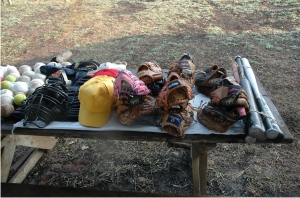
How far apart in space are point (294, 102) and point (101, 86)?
2.51 meters

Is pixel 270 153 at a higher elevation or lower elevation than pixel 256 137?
lower

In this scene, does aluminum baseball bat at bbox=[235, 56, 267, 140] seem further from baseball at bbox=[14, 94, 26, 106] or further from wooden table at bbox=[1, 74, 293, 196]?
baseball at bbox=[14, 94, 26, 106]

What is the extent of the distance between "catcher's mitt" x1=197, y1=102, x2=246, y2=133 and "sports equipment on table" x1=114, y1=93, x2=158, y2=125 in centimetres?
33

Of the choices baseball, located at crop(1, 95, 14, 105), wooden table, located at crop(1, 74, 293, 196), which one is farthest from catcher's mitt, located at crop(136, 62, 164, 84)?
baseball, located at crop(1, 95, 14, 105)

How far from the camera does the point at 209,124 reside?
1.62 metres

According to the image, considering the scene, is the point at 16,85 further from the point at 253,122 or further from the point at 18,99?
the point at 253,122

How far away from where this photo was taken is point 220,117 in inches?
62.0

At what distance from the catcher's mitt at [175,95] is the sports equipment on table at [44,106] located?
68 cm

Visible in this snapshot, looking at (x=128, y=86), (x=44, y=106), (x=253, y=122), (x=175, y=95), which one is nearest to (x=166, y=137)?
(x=175, y=95)

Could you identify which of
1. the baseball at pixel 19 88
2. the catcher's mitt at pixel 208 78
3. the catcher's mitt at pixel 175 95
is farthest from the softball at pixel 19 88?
the catcher's mitt at pixel 208 78

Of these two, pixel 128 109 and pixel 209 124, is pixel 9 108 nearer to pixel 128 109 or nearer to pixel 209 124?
pixel 128 109

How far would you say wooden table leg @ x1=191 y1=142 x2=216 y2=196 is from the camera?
1.71m

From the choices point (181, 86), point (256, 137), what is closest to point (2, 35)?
point (181, 86)

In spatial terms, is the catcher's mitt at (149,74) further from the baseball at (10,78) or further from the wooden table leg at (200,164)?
the baseball at (10,78)
